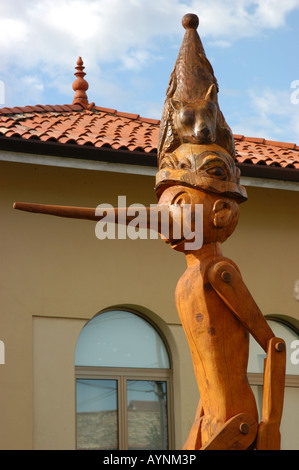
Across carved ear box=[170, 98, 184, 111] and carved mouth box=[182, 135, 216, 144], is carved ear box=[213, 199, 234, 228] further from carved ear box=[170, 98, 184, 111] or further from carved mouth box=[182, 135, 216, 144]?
carved ear box=[170, 98, 184, 111]

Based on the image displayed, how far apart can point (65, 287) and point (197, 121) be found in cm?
409

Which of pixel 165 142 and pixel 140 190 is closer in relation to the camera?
pixel 165 142

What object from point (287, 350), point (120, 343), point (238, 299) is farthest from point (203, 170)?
point (287, 350)

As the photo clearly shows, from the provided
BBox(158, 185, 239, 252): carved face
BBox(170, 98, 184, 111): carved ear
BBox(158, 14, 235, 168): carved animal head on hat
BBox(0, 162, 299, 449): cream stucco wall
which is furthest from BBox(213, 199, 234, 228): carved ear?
BBox(0, 162, 299, 449): cream stucco wall

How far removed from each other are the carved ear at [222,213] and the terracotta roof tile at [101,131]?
3702mm

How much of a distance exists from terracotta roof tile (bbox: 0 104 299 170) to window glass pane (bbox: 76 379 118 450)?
2508mm

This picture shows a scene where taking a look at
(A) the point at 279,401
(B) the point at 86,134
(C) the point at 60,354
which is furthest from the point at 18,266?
(A) the point at 279,401

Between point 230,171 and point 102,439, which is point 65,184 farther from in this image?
point 230,171

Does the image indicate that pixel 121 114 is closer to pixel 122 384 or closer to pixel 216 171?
pixel 122 384

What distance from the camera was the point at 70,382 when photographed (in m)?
7.79

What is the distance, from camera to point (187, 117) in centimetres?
424

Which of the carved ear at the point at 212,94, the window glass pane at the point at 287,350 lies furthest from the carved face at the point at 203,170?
the window glass pane at the point at 287,350

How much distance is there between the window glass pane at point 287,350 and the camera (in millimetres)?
8750

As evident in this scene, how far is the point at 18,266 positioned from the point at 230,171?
4129mm
